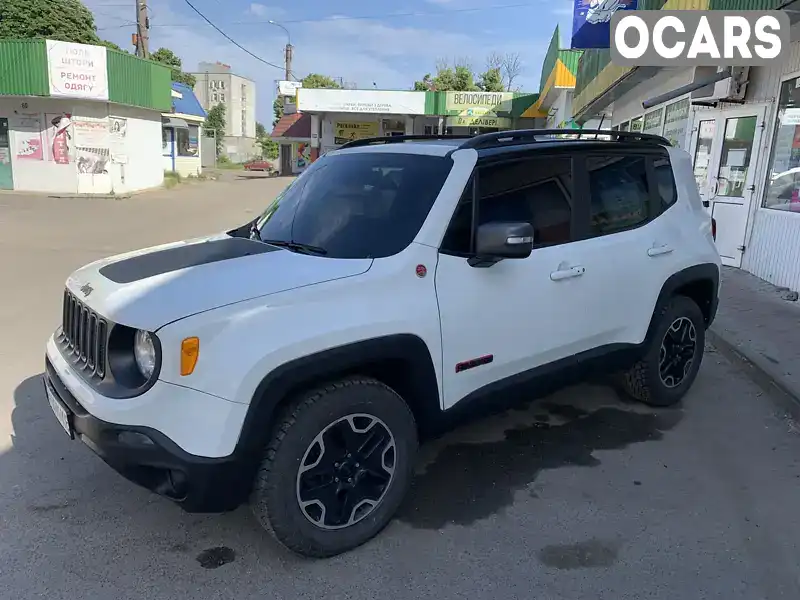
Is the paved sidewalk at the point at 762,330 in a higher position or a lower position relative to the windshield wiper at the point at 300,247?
lower

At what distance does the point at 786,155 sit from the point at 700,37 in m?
1.84

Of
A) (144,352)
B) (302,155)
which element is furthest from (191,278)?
(302,155)

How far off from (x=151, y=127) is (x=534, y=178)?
25.2m

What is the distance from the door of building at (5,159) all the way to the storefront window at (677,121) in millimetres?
20755

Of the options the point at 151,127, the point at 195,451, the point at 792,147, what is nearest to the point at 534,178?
the point at 195,451

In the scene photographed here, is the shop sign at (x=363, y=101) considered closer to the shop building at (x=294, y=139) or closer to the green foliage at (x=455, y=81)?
the shop building at (x=294, y=139)

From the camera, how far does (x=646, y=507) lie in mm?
3314

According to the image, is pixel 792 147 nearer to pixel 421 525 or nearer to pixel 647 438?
pixel 647 438

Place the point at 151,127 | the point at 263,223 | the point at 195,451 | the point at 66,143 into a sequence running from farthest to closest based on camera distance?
1. the point at 151,127
2. the point at 66,143
3. the point at 263,223
4. the point at 195,451

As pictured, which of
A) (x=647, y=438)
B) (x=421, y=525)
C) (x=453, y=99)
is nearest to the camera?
(x=421, y=525)

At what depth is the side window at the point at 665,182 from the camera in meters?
4.34

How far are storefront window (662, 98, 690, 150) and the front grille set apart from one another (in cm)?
1015

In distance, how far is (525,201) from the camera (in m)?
3.48

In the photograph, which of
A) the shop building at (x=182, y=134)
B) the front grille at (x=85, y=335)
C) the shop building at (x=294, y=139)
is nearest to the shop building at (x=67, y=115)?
the shop building at (x=182, y=134)
